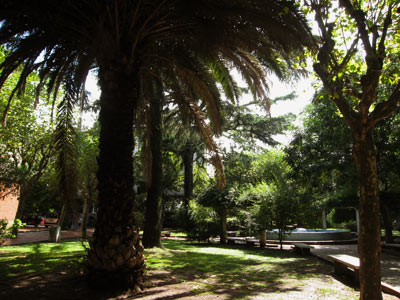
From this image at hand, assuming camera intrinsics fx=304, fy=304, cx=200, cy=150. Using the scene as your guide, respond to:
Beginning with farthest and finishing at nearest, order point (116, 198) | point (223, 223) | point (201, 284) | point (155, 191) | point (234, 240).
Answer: point (234, 240)
point (223, 223)
point (155, 191)
point (201, 284)
point (116, 198)

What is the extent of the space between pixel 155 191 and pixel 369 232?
867cm

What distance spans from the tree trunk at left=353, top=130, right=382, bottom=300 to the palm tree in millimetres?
2627

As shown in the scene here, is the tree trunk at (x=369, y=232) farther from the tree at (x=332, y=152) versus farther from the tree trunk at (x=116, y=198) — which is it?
the tree at (x=332, y=152)

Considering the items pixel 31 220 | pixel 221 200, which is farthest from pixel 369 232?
pixel 31 220


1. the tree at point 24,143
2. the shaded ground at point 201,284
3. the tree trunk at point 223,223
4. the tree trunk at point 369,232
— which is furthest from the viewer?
the tree trunk at point 223,223

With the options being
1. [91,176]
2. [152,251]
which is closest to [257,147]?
[91,176]

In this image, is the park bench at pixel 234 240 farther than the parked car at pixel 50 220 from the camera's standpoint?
No

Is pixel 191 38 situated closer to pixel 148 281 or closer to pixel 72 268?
pixel 148 281

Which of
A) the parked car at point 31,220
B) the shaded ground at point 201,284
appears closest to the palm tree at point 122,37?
the shaded ground at point 201,284

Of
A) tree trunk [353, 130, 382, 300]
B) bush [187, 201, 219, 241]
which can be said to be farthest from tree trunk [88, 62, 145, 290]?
bush [187, 201, 219, 241]

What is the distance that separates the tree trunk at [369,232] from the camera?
403 centimetres

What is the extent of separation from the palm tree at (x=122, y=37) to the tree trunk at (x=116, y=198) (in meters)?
0.02

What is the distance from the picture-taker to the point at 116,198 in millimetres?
5273

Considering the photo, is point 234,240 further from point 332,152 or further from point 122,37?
point 122,37
